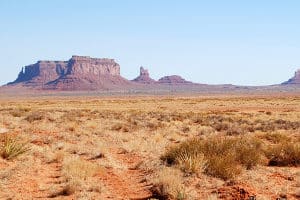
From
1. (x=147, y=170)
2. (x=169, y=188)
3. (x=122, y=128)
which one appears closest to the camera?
(x=169, y=188)

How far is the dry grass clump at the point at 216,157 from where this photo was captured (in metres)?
12.2

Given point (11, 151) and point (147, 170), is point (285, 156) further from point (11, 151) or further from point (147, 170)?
point (11, 151)

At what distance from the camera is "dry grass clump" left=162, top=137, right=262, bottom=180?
40.1ft

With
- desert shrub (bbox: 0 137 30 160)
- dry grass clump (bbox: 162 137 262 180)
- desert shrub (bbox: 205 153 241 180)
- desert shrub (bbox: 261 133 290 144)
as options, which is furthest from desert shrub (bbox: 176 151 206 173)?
desert shrub (bbox: 261 133 290 144)

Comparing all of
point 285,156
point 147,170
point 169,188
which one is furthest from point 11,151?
point 285,156

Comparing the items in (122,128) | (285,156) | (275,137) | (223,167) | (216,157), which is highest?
(216,157)

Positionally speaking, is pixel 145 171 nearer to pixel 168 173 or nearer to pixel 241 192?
pixel 168 173

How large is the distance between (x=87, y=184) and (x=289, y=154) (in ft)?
22.0

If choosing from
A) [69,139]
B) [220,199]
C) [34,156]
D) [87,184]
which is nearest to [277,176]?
[220,199]

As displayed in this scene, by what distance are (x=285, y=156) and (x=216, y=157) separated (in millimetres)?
2852

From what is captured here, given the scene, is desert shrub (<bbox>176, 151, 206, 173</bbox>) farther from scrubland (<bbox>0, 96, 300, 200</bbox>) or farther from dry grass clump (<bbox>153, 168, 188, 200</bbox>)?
dry grass clump (<bbox>153, 168, 188, 200</bbox>)

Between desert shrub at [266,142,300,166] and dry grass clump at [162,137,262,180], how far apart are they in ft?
1.49

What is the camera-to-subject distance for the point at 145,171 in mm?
13430

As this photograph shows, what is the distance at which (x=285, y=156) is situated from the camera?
573 inches
